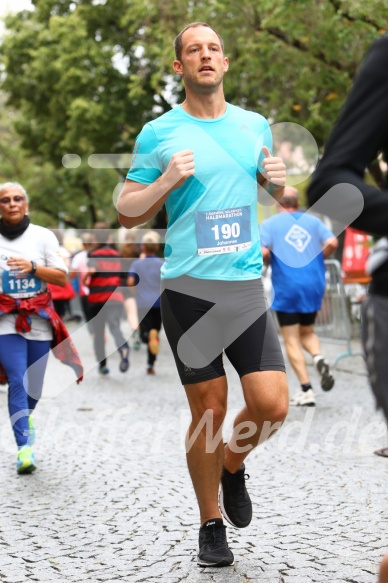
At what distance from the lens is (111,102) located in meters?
27.6

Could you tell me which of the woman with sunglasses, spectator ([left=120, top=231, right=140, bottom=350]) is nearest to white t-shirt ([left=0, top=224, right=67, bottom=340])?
the woman with sunglasses

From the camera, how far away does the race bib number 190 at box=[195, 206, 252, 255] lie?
156 inches

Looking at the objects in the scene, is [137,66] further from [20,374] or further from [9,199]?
[20,374]

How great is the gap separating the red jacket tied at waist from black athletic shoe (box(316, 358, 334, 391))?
3.14 m

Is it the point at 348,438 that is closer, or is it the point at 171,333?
the point at 171,333

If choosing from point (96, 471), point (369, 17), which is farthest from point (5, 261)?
point (369, 17)

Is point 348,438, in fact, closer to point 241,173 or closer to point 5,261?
point 5,261

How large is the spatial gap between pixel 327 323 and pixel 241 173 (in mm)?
8764

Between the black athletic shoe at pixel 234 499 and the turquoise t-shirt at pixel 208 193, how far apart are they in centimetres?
84

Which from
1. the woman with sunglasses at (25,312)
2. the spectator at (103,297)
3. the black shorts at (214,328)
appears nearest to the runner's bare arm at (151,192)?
the black shorts at (214,328)

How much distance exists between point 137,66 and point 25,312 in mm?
21094

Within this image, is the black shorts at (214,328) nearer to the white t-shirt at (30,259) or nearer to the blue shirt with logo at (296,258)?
the white t-shirt at (30,259)

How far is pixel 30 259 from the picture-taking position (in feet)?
21.4

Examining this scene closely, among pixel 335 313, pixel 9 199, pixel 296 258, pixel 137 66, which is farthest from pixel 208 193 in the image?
pixel 137 66
